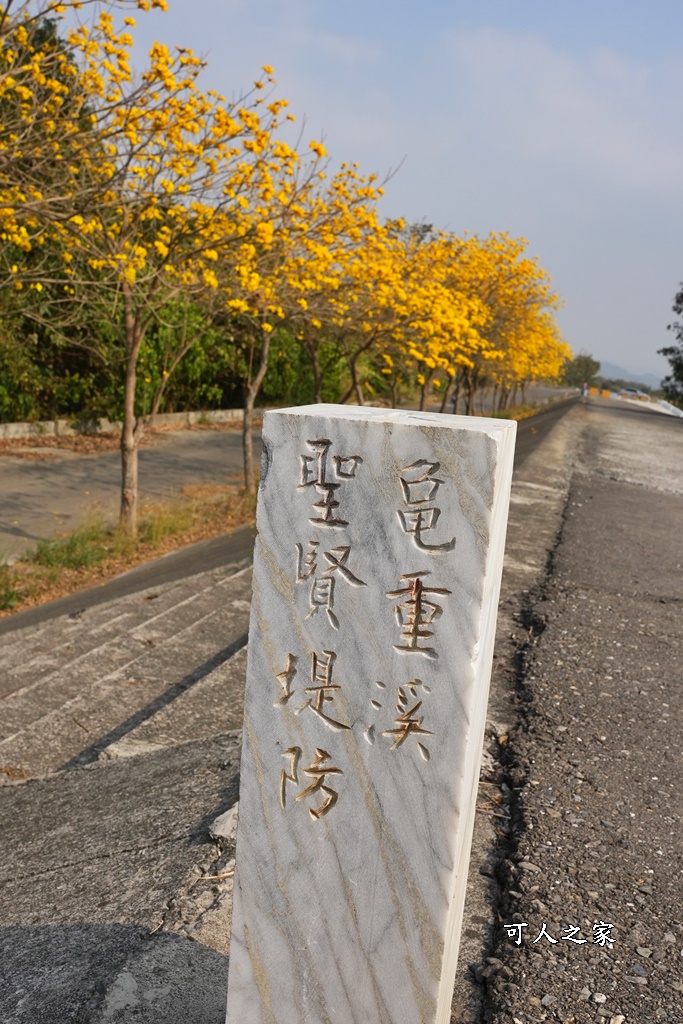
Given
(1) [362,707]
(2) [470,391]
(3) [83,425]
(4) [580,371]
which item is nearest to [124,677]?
(1) [362,707]

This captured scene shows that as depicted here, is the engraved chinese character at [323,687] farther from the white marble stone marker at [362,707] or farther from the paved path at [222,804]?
the paved path at [222,804]

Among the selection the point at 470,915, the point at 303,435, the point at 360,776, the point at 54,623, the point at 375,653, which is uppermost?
the point at 303,435

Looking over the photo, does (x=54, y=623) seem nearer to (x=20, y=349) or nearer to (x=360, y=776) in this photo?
(x=360, y=776)

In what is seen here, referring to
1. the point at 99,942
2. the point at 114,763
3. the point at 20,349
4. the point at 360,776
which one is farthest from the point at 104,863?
the point at 20,349

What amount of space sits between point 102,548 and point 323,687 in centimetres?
854

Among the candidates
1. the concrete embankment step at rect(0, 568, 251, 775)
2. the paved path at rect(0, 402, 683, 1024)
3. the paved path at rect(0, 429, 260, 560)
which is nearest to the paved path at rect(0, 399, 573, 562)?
the paved path at rect(0, 429, 260, 560)

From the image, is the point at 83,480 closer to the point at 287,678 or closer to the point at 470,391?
the point at 287,678

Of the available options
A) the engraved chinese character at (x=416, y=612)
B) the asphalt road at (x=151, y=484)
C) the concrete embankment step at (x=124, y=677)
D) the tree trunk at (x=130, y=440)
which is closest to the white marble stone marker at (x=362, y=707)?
the engraved chinese character at (x=416, y=612)

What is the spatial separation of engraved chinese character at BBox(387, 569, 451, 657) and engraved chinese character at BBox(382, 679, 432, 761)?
0.08m

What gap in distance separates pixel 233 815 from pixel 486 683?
1.43 m

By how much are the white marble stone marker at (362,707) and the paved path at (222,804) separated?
1.89 feet

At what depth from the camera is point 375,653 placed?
2.28 metres

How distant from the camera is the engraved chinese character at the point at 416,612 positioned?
2230 mm

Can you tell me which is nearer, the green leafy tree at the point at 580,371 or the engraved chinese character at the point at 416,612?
the engraved chinese character at the point at 416,612
